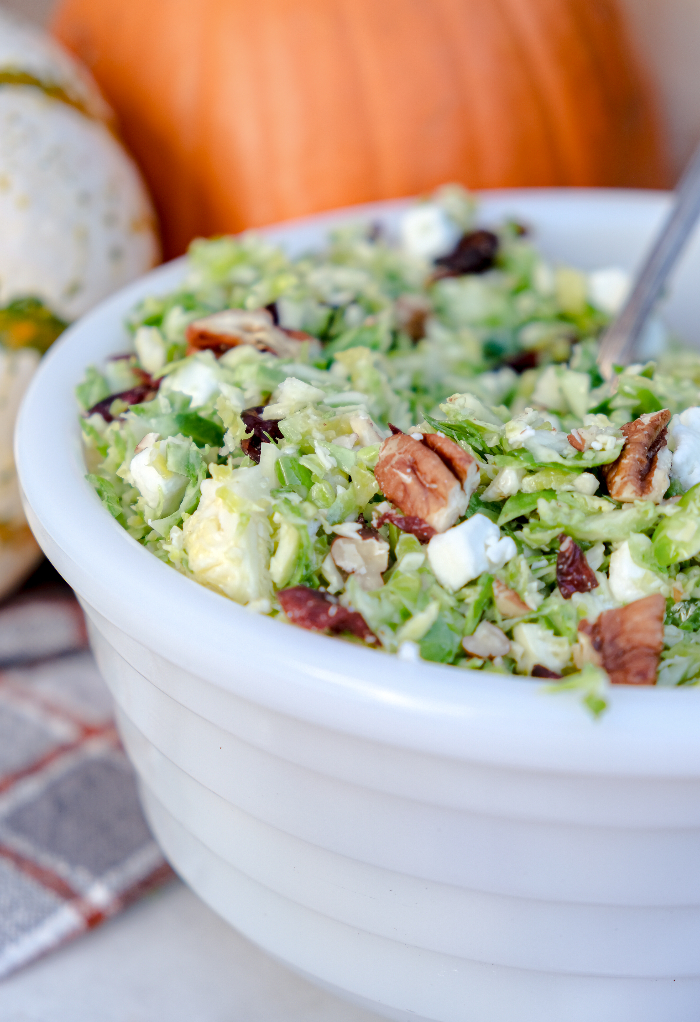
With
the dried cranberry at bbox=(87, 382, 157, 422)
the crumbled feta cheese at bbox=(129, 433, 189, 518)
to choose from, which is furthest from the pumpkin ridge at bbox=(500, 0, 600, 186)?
the crumbled feta cheese at bbox=(129, 433, 189, 518)

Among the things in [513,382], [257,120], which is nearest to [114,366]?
[513,382]

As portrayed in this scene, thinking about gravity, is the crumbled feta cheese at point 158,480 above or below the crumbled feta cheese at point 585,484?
below

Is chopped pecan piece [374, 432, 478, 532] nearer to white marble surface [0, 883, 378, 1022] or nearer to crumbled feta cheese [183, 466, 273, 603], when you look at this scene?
crumbled feta cheese [183, 466, 273, 603]

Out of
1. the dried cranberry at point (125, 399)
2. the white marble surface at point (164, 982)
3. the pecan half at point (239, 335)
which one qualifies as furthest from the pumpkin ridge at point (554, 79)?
the white marble surface at point (164, 982)

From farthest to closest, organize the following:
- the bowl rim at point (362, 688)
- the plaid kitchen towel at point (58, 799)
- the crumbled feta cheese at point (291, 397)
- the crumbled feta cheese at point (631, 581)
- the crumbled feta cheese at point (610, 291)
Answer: the crumbled feta cheese at point (610, 291) < the plaid kitchen towel at point (58, 799) < the crumbled feta cheese at point (291, 397) < the crumbled feta cheese at point (631, 581) < the bowl rim at point (362, 688)

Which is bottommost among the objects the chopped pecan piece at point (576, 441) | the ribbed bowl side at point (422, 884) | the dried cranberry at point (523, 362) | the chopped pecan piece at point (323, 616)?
the ribbed bowl side at point (422, 884)

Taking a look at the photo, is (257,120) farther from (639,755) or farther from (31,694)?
(639,755)

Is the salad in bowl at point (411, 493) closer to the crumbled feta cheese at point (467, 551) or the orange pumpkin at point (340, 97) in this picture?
the crumbled feta cheese at point (467, 551)
